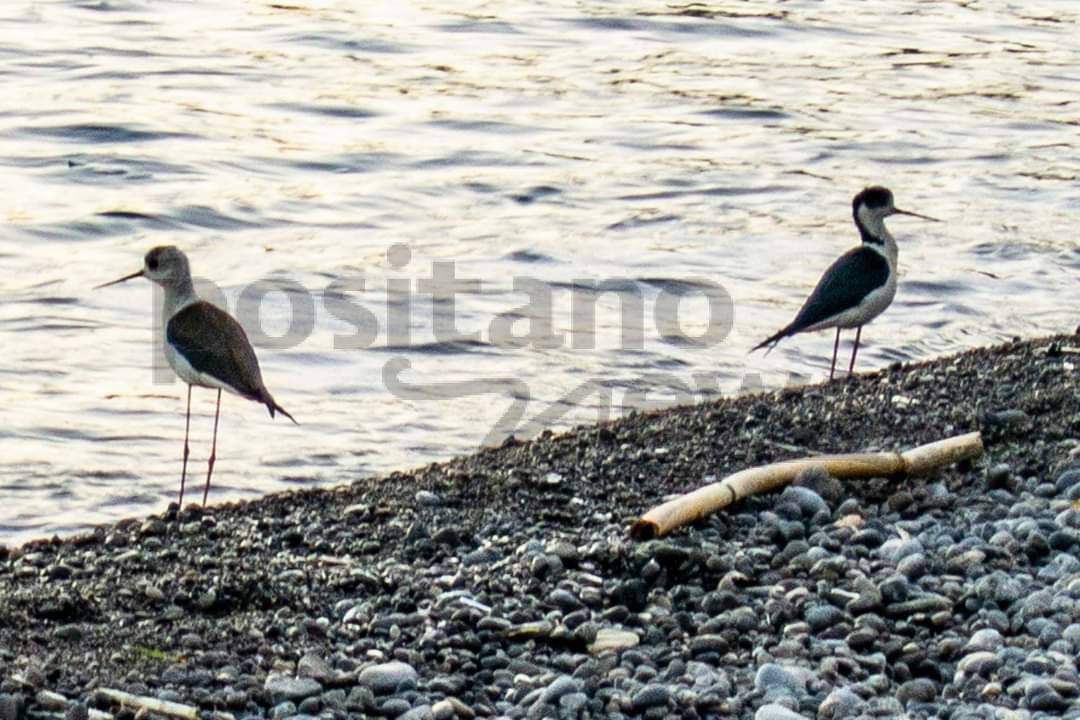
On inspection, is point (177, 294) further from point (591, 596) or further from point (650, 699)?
point (650, 699)

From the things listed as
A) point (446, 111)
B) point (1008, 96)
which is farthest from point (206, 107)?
point (1008, 96)

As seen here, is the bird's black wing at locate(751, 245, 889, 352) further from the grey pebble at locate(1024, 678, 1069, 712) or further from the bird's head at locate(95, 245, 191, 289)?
the grey pebble at locate(1024, 678, 1069, 712)

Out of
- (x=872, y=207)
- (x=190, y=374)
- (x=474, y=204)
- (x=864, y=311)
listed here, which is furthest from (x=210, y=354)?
(x=474, y=204)

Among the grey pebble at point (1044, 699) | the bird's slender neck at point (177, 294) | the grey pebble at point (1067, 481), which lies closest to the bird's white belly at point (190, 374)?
the bird's slender neck at point (177, 294)

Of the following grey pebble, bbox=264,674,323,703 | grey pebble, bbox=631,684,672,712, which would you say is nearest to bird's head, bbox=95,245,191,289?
grey pebble, bbox=264,674,323,703

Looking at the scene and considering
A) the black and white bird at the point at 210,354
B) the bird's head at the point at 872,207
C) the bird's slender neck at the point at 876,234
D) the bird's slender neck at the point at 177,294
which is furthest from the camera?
the bird's head at the point at 872,207

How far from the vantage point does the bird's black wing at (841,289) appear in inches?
418

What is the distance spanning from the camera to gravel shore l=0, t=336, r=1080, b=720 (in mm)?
5934

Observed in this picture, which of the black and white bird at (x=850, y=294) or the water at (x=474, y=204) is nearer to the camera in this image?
the black and white bird at (x=850, y=294)

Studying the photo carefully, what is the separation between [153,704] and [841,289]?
5779mm

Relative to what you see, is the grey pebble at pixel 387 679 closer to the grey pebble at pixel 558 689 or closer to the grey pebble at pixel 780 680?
the grey pebble at pixel 558 689

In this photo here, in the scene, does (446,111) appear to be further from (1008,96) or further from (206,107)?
(1008,96)

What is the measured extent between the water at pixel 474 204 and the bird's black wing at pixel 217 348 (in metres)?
0.87

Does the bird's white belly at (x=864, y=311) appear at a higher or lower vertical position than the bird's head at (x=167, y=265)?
lower
